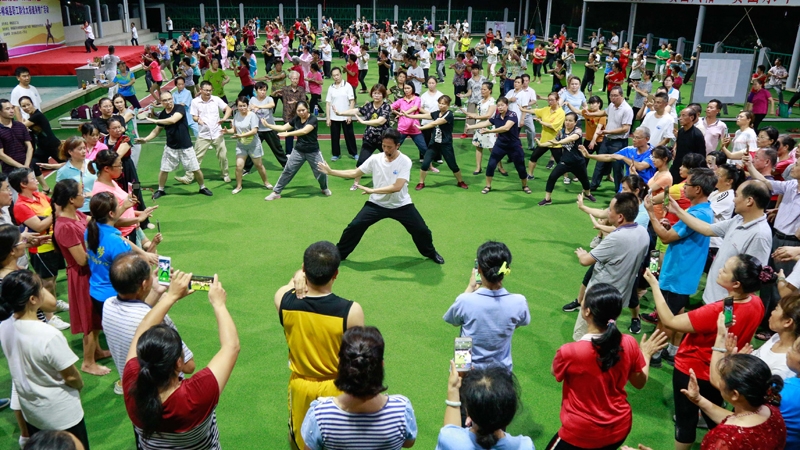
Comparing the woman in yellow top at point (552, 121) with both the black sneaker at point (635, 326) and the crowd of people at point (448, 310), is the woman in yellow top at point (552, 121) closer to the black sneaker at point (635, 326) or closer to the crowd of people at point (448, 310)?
the crowd of people at point (448, 310)

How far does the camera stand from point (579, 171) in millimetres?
9016

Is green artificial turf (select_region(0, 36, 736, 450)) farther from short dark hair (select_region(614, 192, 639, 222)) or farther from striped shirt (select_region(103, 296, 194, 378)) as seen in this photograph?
short dark hair (select_region(614, 192, 639, 222))

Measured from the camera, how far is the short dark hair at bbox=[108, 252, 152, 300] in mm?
3465

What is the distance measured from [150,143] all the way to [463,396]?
12.1 m

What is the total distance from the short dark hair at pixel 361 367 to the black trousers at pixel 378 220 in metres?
4.16

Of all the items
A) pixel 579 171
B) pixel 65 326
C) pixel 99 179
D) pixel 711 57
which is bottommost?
pixel 65 326

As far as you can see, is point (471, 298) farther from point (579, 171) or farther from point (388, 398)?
point (579, 171)

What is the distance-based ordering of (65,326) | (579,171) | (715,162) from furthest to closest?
(579,171), (715,162), (65,326)

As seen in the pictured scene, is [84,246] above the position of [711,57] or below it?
below

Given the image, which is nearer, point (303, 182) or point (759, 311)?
point (759, 311)

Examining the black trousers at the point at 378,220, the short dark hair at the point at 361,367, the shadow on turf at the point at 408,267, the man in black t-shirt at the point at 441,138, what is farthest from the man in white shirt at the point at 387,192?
the short dark hair at the point at 361,367

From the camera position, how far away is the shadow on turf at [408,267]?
693 cm

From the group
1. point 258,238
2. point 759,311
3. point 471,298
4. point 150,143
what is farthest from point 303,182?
point 759,311

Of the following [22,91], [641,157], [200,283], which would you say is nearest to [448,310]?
[200,283]
